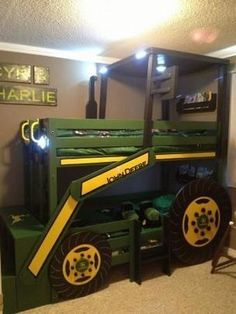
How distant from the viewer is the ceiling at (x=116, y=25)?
1.91 metres

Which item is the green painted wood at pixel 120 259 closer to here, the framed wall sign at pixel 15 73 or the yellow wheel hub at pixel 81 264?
the yellow wheel hub at pixel 81 264

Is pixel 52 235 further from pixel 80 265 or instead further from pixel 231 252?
pixel 231 252

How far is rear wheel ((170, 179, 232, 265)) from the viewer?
8.94 ft

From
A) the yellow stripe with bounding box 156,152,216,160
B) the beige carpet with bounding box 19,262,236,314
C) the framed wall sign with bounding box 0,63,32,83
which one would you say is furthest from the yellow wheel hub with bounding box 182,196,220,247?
the framed wall sign with bounding box 0,63,32,83

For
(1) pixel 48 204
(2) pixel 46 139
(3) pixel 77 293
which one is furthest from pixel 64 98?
(3) pixel 77 293

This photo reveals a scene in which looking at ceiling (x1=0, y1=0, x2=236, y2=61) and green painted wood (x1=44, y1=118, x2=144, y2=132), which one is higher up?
ceiling (x1=0, y1=0, x2=236, y2=61)

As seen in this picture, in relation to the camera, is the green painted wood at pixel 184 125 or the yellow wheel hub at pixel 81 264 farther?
the green painted wood at pixel 184 125

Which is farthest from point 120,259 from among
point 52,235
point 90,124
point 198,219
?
point 90,124

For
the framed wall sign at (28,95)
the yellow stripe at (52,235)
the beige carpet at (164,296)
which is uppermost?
the framed wall sign at (28,95)

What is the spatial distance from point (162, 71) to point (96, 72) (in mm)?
951

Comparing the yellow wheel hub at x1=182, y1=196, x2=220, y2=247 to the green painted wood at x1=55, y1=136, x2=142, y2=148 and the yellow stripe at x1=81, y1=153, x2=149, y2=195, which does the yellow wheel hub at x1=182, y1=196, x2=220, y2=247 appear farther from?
the green painted wood at x1=55, y1=136, x2=142, y2=148

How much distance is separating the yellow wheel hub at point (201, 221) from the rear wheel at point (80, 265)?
79cm

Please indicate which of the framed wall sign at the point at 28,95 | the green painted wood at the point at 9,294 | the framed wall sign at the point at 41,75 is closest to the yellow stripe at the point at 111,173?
the green painted wood at the point at 9,294

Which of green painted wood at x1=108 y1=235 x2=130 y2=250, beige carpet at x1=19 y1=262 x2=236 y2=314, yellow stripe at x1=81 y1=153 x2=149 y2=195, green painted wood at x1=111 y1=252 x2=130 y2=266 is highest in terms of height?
yellow stripe at x1=81 y1=153 x2=149 y2=195
